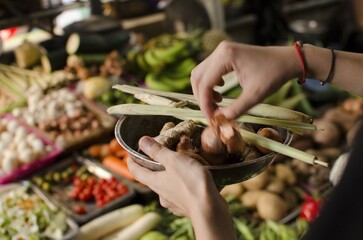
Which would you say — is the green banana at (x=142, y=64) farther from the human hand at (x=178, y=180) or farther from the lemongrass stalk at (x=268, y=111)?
the human hand at (x=178, y=180)

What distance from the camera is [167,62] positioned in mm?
3814

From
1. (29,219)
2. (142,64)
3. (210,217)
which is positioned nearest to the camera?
(210,217)

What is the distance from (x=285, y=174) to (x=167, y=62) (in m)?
1.60

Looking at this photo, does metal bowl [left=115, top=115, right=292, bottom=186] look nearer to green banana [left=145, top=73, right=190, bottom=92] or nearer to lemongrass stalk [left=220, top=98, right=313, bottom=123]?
lemongrass stalk [left=220, top=98, right=313, bottom=123]

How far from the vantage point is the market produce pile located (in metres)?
1.30

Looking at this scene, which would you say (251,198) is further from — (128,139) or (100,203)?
(128,139)

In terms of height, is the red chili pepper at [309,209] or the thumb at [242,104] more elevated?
the thumb at [242,104]

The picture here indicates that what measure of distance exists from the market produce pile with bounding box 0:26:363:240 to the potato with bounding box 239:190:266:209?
1cm

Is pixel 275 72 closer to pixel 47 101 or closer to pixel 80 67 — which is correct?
pixel 47 101

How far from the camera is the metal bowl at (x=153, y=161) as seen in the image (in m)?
1.10

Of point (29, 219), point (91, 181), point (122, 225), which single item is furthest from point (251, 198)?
point (29, 219)

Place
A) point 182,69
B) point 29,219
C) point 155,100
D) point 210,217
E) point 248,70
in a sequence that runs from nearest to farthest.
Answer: point 210,217 < point 248,70 < point 155,100 < point 29,219 < point 182,69

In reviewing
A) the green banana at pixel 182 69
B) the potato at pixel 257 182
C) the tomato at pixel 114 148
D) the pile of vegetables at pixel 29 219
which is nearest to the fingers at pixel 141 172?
the pile of vegetables at pixel 29 219

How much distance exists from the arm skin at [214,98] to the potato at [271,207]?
57.9 inches
